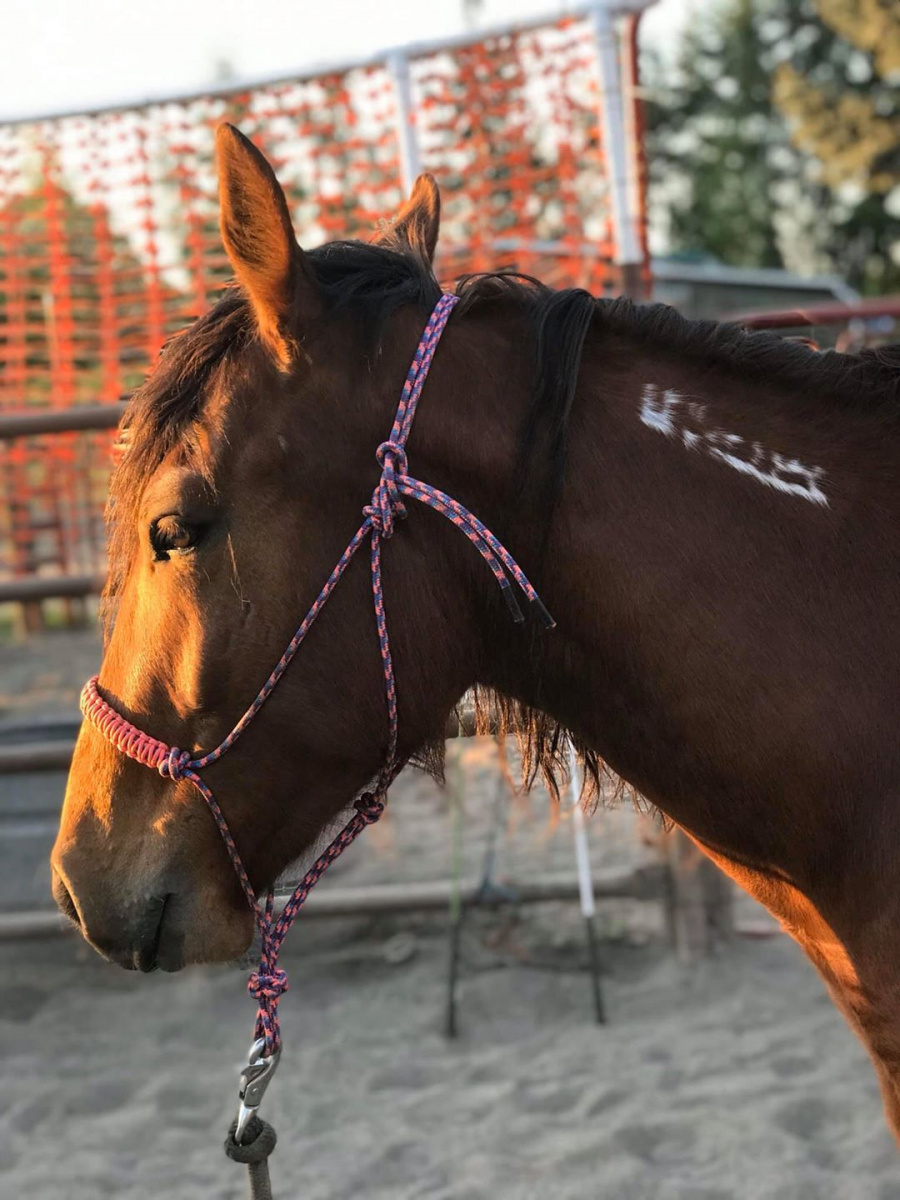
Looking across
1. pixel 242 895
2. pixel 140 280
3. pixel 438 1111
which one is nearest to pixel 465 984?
pixel 438 1111

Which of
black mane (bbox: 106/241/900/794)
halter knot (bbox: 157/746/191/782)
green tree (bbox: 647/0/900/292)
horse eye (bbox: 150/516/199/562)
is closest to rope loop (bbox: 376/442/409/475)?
black mane (bbox: 106/241/900/794)

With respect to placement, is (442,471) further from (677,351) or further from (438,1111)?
(438,1111)

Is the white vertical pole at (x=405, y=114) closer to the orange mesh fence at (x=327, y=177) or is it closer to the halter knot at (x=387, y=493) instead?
the orange mesh fence at (x=327, y=177)

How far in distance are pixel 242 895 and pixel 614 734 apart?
0.59m

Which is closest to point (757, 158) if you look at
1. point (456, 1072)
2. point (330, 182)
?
point (330, 182)

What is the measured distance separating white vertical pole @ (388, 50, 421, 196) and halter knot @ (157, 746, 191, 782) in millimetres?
3322

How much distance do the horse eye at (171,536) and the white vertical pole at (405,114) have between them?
316 centimetres

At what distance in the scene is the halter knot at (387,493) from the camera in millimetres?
1434

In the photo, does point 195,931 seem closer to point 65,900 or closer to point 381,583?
point 65,900

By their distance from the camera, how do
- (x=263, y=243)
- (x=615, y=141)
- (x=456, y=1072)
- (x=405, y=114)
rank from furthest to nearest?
(x=405, y=114) → (x=615, y=141) → (x=456, y=1072) → (x=263, y=243)

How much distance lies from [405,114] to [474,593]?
3.39 m

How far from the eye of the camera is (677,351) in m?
1.60

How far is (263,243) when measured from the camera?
4.67 feet

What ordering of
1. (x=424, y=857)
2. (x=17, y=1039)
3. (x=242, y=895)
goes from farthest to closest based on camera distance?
(x=424, y=857), (x=17, y=1039), (x=242, y=895)
